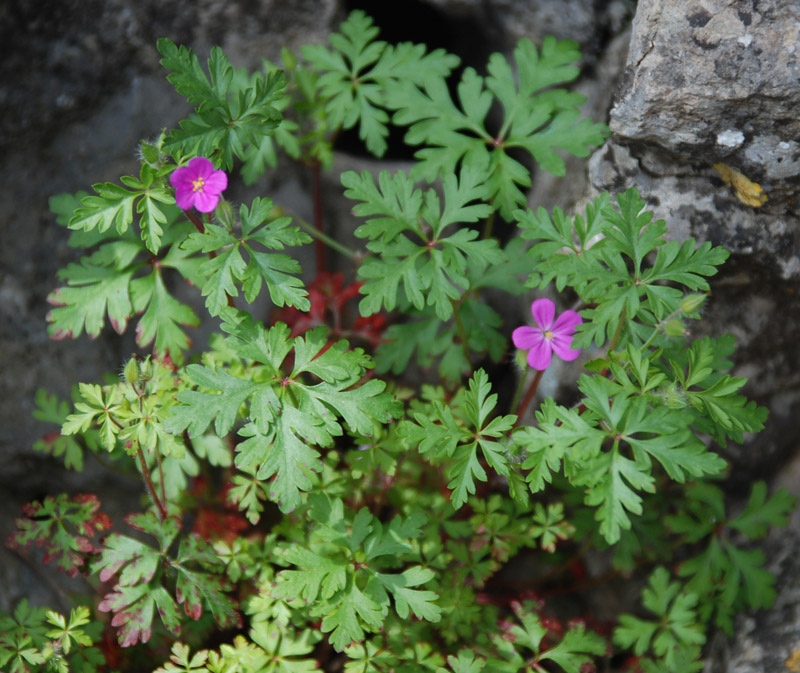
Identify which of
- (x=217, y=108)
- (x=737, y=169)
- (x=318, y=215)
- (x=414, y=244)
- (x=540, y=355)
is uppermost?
(x=737, y=169)

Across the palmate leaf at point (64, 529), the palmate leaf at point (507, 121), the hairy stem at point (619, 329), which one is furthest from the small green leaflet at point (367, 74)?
the palmate leaf at point (64, 529)

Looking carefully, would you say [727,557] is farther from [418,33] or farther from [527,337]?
[418,33]

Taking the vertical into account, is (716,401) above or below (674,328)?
below

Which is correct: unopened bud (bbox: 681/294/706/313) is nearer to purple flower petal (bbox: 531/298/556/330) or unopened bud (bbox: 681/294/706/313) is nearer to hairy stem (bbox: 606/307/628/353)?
hairy stem (bbox: 606/307/628/353)

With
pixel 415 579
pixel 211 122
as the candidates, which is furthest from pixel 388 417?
pixel 211 122

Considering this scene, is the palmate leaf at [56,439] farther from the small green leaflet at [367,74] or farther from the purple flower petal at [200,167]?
the small green leaflet at [367,74]

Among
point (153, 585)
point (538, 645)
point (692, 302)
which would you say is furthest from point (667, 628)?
point (153, 585)
